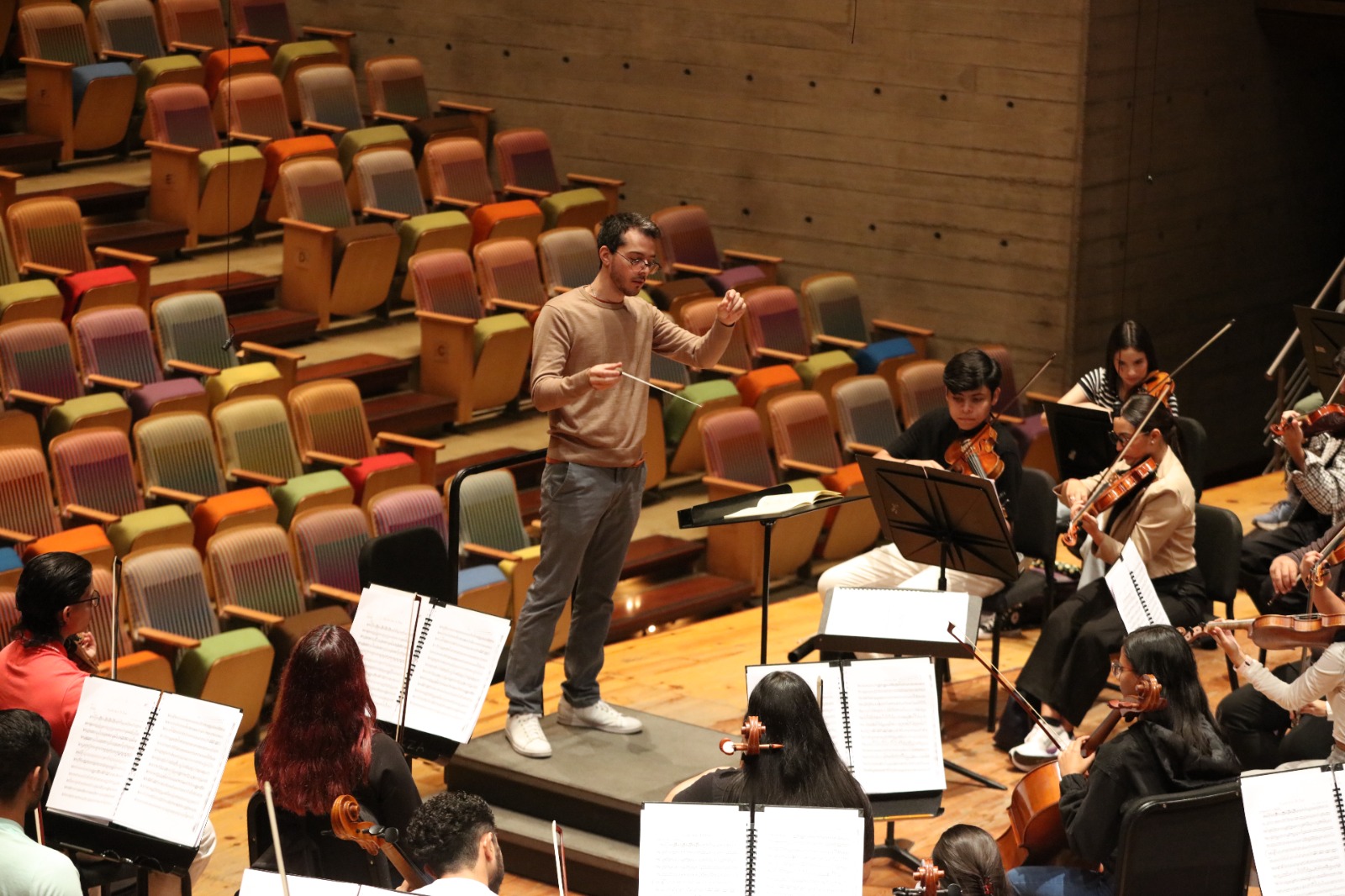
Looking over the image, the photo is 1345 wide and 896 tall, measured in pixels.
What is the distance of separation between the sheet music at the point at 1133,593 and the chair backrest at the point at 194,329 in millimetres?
3432

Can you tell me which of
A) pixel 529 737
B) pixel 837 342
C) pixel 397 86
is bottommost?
pixel 837 342

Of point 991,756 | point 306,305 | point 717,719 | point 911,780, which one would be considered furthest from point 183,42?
point 911,780

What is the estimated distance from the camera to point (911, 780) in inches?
128

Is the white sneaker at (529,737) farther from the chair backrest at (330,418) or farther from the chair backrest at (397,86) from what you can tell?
the chair backrest at (397,86)

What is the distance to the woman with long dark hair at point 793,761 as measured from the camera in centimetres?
278

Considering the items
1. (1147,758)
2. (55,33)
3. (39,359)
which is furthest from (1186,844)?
(55,33)

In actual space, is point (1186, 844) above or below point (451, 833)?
below

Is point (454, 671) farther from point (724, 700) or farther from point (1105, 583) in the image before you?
point (1105, 583)

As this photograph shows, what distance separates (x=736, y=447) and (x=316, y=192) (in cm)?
213

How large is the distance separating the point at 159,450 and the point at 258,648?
0.94m

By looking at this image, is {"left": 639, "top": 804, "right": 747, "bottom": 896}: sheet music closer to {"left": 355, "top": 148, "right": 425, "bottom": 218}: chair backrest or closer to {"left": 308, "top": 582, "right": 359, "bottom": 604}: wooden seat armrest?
{"left": 308, "top": 582, "right": 359, "bottom": 604}: wooden seat armrest

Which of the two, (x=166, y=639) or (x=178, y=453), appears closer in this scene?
(x=166, y=639)

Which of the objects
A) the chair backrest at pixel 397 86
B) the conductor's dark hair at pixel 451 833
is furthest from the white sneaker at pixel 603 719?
the chair backrest at pixel 397 86

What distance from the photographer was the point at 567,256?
22.5 feet
